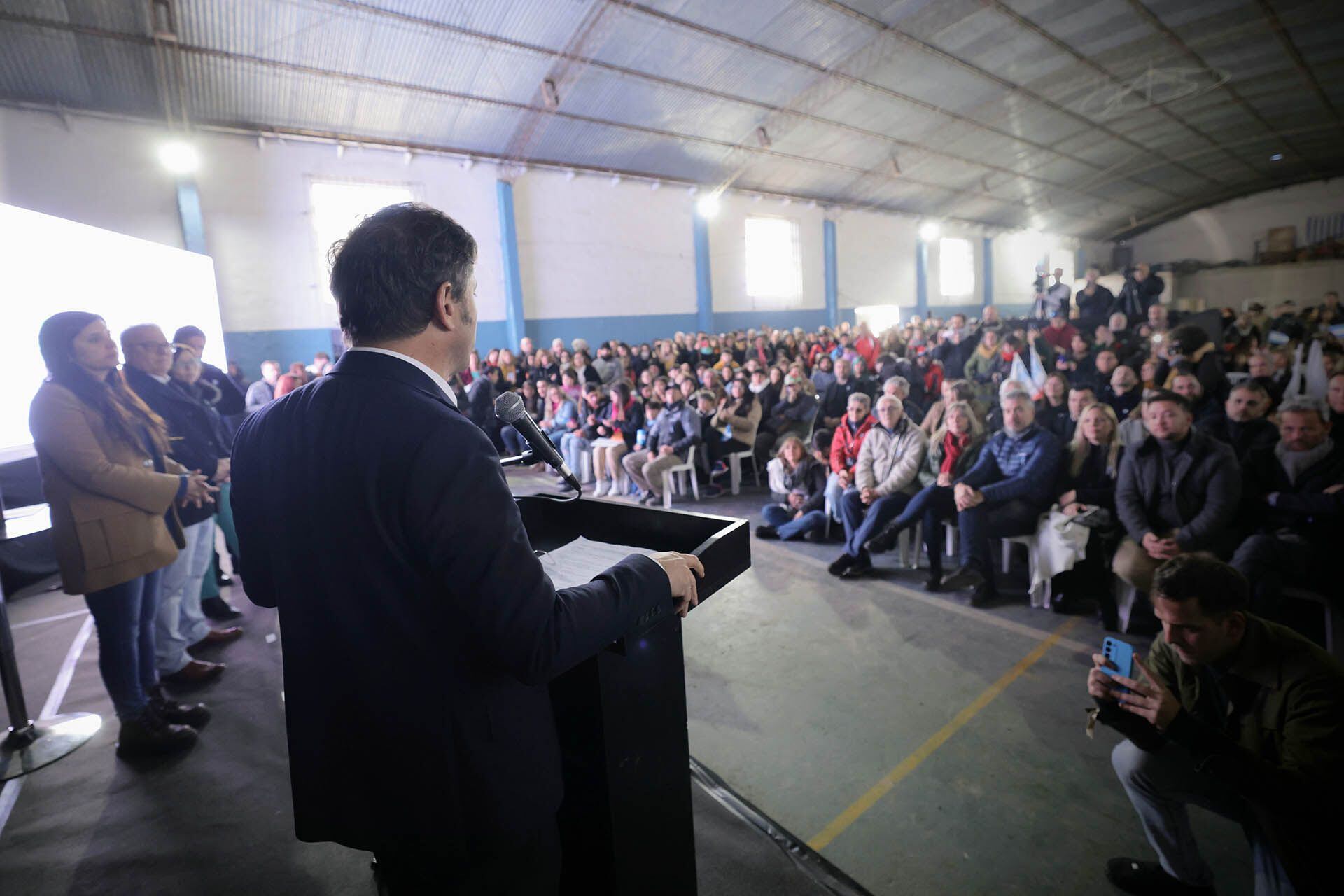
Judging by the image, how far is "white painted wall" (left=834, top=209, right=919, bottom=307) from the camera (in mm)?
15977

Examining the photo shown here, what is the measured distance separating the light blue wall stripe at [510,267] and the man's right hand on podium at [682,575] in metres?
10.2

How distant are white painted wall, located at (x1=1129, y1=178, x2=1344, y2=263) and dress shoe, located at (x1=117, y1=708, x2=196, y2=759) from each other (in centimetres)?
2746

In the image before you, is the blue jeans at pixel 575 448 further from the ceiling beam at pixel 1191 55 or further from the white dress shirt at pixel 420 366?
the ceiling beam at pixel 1191 55

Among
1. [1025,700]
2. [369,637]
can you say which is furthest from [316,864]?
[1025,700]

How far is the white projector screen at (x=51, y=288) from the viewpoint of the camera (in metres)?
2.88

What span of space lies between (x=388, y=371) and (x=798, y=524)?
3.97m

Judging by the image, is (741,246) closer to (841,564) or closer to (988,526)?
(841,564)

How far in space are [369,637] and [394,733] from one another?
0.14 m

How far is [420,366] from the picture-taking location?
2.74ft

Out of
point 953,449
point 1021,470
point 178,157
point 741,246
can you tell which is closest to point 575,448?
point 953,449

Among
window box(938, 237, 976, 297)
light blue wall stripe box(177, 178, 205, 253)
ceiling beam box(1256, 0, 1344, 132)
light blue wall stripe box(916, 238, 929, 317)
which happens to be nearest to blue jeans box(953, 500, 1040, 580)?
light blue wall stripe box(177, 178, 205, 253)

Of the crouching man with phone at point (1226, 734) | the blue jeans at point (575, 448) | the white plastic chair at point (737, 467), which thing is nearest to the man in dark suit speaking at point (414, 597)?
the crouching man with phone at point (1226, 734)

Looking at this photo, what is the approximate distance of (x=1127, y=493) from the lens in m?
2.93

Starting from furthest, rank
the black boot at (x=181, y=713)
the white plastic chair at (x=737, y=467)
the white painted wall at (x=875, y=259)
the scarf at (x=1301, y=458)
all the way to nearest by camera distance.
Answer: the white painted wall at (x=875, y=259)
the white plastic chair at (x=737, y=467)
the scarf at (x=1301, y=458)
the black boot at (x=181, y=713)
